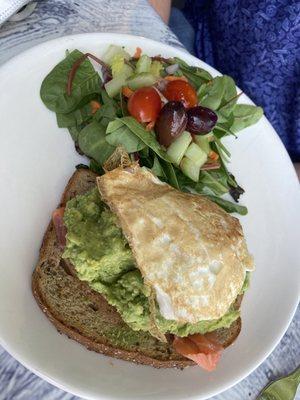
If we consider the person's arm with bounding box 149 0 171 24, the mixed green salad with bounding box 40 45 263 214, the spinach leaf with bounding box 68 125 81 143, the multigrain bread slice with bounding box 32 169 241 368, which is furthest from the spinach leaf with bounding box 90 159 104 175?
the person's arm with bounding box 149 0 171 24

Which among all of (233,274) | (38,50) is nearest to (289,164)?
(233,274)

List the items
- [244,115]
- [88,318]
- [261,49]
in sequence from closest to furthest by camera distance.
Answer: [88,318]
[244,115]
[261,49]

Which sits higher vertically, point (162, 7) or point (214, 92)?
point (162, 7)

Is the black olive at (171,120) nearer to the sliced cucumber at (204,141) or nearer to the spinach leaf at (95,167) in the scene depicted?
the sliced cucumber at (204,141)

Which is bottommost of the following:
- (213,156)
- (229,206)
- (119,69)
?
(229,206)

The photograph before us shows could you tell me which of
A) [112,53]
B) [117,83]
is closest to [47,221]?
[117,83]

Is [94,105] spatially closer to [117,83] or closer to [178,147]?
[117,83]

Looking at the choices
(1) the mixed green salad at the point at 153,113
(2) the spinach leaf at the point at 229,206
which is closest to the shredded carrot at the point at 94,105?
(1) the mixed green salad at the point at 153,113
